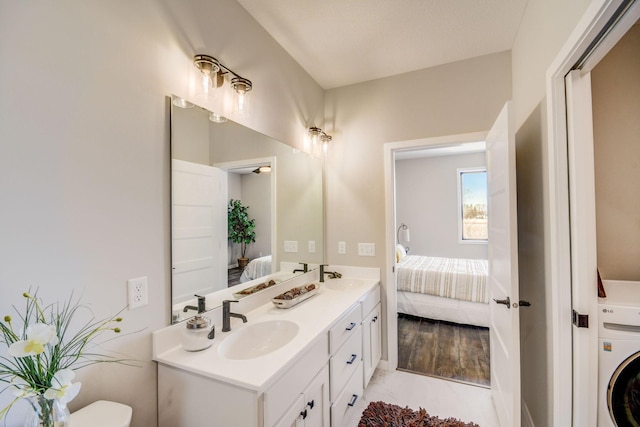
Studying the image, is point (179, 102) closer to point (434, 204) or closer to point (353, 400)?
point (353, 400)

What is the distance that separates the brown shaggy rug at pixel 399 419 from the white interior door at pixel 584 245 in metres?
0.87

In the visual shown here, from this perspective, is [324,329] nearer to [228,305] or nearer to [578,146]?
[228,305]

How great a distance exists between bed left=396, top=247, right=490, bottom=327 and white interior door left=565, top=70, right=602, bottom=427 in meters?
2.18

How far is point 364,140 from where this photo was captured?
104 inches

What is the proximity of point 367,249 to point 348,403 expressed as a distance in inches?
48.2

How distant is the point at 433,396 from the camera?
2.17 m

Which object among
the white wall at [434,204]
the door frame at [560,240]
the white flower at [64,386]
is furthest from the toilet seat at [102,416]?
the white wall at [434,204]

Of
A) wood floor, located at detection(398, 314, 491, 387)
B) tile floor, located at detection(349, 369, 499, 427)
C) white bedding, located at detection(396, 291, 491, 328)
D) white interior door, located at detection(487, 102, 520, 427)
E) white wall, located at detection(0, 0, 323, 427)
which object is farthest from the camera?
white bedding, located at detection(396, 291, 491, 328)

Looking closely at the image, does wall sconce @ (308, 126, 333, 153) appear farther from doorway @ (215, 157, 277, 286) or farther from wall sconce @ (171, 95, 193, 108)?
wall sconce @ (171, 95, 193, 108)

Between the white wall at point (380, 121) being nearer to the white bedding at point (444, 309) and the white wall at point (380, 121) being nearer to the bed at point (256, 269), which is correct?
the bed at point (256, 269)

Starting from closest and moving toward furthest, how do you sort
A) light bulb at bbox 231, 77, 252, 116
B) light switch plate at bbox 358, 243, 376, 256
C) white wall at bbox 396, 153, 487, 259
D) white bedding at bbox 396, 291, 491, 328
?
light bulb at bbox 231, 77, 252, 116 → light switch plate at bbox 358, 243, 376, 256 → white bedding at bbox 396, 291, 491, 328 → white wall at bbox 396, 153, 487, 259

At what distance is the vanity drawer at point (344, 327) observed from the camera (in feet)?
5.19

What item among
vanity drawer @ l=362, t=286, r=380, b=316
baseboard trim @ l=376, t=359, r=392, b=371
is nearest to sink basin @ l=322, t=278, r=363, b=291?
vanity drawer @ l=362, t=286, r=380, b=316

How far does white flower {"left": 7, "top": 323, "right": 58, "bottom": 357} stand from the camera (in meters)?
0.62
